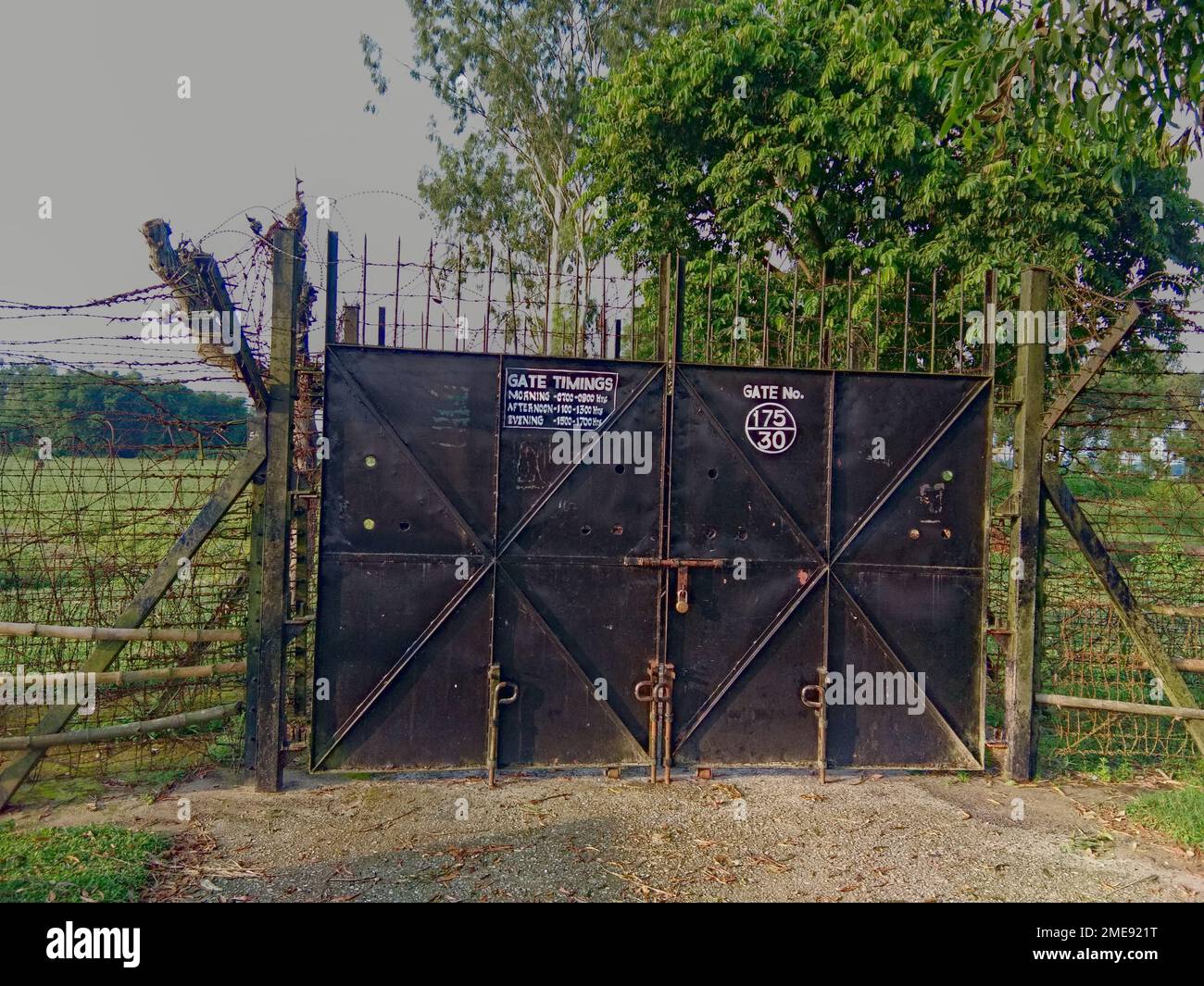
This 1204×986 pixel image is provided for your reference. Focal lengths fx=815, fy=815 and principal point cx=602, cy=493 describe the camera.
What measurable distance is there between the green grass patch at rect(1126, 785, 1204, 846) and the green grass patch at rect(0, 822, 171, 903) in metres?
6.12

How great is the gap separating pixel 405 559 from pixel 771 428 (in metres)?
2.79

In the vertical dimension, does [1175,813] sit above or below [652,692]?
below

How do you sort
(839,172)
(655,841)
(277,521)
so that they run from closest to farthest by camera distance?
(655,841)
(277,521)
(839,172)

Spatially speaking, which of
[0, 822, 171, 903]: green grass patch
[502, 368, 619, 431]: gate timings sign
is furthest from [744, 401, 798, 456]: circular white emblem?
[0, 822, 171, 903]: green grass patch

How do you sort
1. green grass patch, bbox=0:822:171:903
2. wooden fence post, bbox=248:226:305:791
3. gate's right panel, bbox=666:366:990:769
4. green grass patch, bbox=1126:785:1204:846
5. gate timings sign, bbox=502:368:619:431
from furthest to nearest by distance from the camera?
gate's right panel, bbox=666:366:990:769 < gate timings sign, bbox=502:368:619:431 < wooden fence post, bbox=248:226:305:791 < green grass patch, bbox=1126:785:1204:846 < green grass patch, bbox=0:822:171:903

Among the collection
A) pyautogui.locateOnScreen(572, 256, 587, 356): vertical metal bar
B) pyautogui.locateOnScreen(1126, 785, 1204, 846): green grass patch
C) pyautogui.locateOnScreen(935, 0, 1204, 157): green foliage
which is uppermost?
pyautogui.locateOnScreen(935, 0, 1204, 157): green foliage

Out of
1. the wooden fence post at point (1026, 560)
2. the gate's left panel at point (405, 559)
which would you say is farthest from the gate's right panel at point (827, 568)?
the gate's left panel at point (405, 559)

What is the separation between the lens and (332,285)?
18.6ft

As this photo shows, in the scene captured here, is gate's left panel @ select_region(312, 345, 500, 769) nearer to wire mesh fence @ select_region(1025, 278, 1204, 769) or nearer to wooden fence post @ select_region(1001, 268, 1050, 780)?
wooden fence post @ select_region(1001, 268, 1050, 780)

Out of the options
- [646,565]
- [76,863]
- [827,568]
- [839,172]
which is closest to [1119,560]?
[827,568]

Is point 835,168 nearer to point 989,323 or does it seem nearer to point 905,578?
point 989,323

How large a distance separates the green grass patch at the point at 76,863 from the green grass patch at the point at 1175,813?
6122 mm

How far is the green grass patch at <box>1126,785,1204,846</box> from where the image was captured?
514cm
